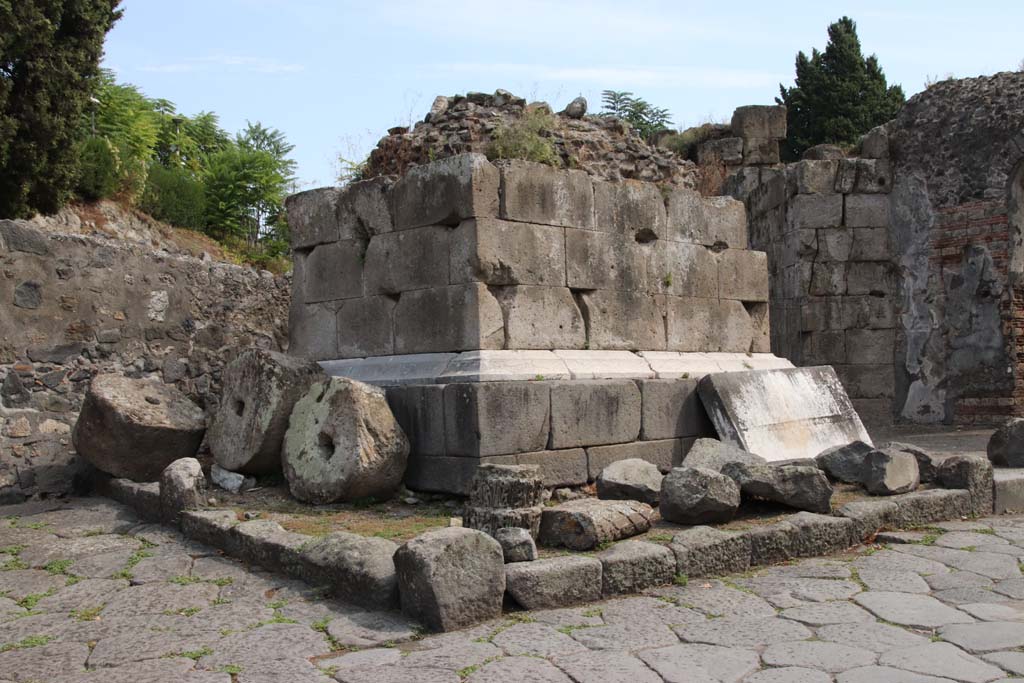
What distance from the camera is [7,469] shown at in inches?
257

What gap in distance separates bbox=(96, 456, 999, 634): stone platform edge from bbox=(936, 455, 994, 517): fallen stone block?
0.04 ft

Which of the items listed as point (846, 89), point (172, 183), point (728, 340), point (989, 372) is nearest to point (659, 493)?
point (728, 340)

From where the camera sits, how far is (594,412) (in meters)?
6.32

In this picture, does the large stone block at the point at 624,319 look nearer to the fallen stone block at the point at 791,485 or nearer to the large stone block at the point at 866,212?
the fallen stone block at the point at 791,485

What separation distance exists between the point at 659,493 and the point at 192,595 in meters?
2.64

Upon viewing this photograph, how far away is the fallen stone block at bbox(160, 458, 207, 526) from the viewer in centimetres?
557

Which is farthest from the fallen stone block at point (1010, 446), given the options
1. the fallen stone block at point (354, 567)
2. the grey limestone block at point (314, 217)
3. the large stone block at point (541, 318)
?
the grey limestone block at point (314, 217)

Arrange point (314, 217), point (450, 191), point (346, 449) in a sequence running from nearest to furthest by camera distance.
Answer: point (346, 449) → point (450, 191) → point (314, 217)

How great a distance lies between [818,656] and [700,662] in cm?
43

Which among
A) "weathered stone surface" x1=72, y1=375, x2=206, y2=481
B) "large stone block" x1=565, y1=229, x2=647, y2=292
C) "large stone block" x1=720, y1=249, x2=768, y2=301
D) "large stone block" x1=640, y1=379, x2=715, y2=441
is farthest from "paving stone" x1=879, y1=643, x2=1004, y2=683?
"weathered stone surface" x1=72, y1=375, x2=206, y2=481

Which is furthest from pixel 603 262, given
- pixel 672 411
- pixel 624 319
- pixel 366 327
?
pixel 366 327

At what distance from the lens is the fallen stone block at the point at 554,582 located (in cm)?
A: 405

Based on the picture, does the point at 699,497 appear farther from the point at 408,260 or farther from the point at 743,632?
the point at 408,260

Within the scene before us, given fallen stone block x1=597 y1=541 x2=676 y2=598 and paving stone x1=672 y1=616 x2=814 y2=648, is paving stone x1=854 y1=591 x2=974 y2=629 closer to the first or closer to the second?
paving stone x1=672 y1=616 x2=814 y2=648
